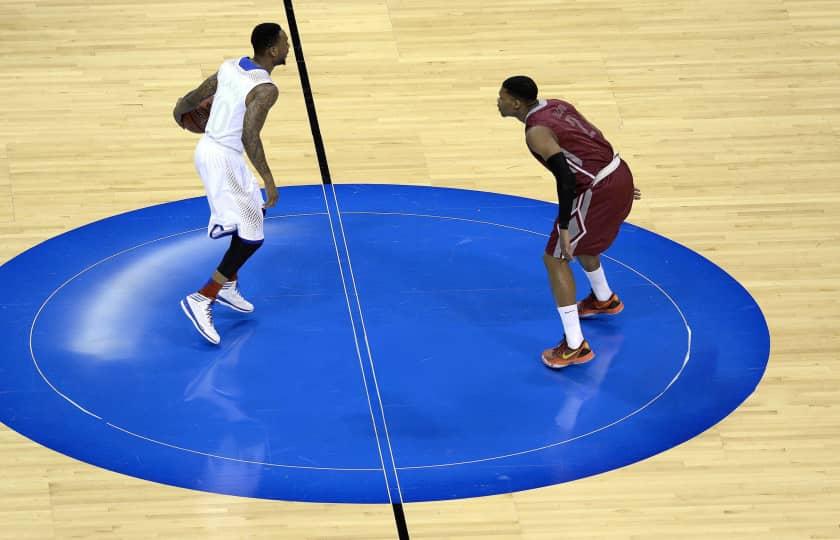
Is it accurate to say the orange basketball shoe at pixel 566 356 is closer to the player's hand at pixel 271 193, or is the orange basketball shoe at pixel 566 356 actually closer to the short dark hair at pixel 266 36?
the player's hand at pixel 271 193

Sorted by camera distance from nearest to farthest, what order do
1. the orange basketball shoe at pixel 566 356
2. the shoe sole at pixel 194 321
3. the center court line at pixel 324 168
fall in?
the center court line at pixel 324 168 → the orange basketball shoe at pixel 566 356 → the shoe sole at pixel 194 321

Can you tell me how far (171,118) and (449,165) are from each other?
1921 millimetres

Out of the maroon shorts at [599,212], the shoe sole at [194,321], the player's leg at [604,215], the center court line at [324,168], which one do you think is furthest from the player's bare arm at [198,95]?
the player's leg at [604,215]

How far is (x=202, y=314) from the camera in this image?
7.58 m

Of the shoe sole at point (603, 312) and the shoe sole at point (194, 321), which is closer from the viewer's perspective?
the shoe sole at point (194, 321)

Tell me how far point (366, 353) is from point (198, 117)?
1.52m

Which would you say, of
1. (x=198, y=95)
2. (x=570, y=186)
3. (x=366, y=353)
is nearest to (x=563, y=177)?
(x=570, y=186)

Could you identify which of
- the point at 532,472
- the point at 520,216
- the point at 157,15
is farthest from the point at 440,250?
the point at 157,15

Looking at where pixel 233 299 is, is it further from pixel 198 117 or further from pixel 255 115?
pixel 255 115

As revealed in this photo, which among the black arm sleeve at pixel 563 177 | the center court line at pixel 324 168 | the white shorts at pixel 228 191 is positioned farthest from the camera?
the white shorts at pixel 228 191

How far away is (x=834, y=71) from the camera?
10703 mm

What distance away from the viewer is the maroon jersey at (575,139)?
7141 millimetres

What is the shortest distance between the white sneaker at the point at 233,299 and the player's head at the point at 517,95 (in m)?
1.76

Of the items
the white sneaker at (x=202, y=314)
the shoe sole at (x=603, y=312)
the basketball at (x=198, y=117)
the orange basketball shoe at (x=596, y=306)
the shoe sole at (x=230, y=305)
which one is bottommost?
the shoe sole at (x=603, y=312)
